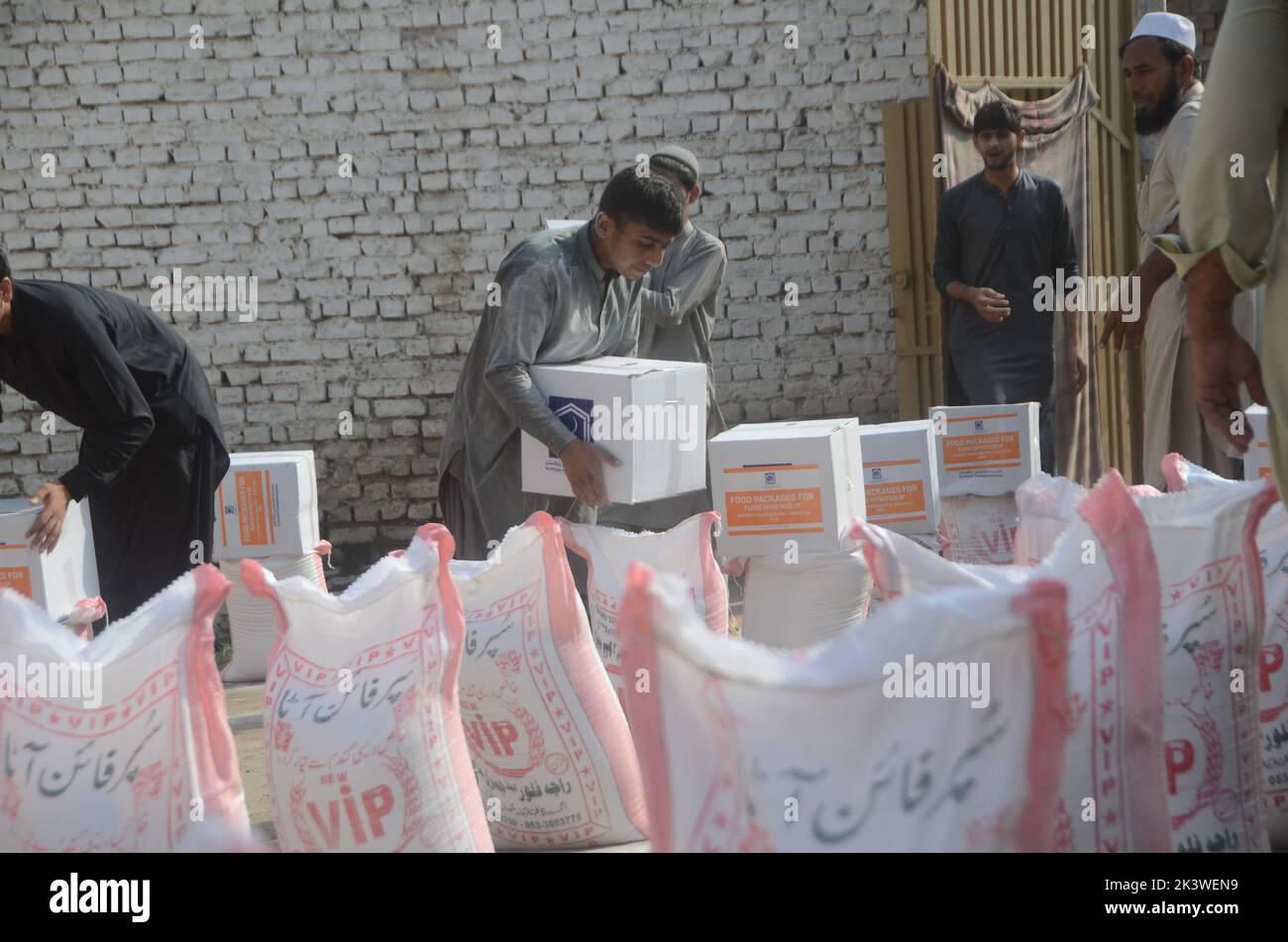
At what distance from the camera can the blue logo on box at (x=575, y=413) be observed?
322 cm

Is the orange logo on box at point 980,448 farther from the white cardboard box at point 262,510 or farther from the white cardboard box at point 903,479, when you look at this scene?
the white cardboard box at point 262,510

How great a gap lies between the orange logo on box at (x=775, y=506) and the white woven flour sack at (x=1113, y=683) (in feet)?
4.97

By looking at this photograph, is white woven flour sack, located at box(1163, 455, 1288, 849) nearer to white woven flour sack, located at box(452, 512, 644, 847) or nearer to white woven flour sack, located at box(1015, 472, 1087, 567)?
white woven flour sack, located at box(1015, 472, 1087, 567)

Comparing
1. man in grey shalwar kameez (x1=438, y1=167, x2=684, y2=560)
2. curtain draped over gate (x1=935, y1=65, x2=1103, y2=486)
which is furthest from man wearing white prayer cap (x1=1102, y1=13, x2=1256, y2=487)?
curtain draped over gate (x1=935, y1=65, x2=1103, y2=486)

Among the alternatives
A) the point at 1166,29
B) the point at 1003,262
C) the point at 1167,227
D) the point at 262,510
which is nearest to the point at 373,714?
the point at 262,510

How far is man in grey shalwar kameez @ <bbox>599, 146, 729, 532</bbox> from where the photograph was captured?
443 cm

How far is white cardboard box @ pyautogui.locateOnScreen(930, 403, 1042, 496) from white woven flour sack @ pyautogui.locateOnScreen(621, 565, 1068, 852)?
132 inches

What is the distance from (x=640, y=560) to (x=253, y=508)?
2.20 meters

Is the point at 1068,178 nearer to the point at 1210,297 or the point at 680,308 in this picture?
the point at 680,308

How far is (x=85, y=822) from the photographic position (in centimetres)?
189

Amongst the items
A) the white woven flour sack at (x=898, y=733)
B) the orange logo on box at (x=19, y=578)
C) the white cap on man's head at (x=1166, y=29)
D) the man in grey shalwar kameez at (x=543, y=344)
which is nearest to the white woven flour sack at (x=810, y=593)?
the man in grey shalwar kameez at (x=543, y=344)
